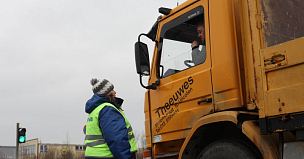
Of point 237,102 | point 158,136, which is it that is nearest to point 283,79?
point 237,102

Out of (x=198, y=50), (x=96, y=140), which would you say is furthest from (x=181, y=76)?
(x=96, y=140)

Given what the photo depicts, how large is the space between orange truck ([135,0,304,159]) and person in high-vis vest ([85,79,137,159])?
66 cm

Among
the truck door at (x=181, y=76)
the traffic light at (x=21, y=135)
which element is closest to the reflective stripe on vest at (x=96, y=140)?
the truck door at (x=181, y=76)

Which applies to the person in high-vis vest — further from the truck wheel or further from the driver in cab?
the driver in cab

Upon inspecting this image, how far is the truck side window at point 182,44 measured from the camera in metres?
4.52

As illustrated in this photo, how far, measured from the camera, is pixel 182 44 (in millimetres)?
4820

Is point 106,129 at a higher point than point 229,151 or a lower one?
higher

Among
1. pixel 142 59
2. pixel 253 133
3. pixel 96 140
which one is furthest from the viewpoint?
pixel 142 59

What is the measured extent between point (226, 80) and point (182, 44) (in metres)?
1.01

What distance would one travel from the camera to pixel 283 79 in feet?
10.6

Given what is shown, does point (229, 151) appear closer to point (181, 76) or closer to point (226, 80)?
point (226, 80)

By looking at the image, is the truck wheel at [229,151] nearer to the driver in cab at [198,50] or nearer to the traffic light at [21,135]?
the driver in cab at [198,50]

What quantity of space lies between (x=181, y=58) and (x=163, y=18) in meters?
0.72

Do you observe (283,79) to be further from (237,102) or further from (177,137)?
(177,137)
